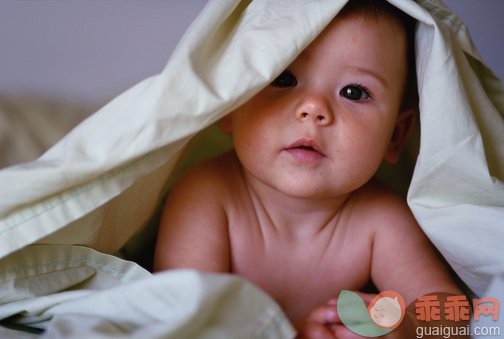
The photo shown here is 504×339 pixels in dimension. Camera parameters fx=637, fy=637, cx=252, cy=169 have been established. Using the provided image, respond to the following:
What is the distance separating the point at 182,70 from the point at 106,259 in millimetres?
214

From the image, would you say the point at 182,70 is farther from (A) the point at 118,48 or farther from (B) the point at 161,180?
(A) the point at 118,48

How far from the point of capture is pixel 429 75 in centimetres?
72

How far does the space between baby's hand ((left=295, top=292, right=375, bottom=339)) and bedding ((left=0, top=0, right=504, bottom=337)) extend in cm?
10

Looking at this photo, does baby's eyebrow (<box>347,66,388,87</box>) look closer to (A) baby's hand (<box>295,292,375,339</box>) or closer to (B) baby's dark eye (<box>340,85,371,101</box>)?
(B) baby's dark eye (<box>340,85,371,101</box>)

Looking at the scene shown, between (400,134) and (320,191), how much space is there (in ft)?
0.69

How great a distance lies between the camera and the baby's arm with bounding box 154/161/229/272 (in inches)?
31.7

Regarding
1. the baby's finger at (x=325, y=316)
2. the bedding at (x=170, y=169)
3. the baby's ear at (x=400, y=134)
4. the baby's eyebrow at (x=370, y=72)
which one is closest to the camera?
the bedding at (x=170, y=169)

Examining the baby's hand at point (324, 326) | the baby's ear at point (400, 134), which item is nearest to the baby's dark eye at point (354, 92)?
the baby's ear at point (400, 134)

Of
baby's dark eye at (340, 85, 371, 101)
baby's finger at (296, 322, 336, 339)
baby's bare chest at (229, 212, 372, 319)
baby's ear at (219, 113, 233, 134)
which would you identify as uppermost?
baby's dark eye at (340, 85, 371, 101)

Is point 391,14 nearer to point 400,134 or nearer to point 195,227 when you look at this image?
point 400,134

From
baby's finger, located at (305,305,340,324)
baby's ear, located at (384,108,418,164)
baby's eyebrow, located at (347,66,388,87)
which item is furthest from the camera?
baby's ear, located at (384,108,418,164)

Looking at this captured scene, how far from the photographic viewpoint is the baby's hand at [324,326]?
0.63 m

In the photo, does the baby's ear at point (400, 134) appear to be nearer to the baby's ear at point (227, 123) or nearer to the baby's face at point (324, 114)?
the baby's face at point (324, 114)

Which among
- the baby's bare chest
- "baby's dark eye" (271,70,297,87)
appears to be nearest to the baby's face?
"baby's dark eye" (271,70,297,87)
